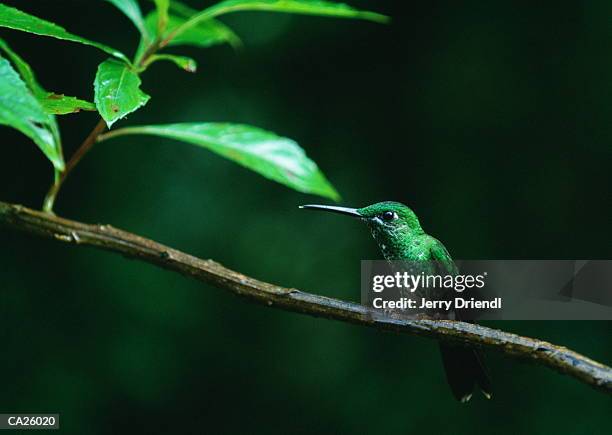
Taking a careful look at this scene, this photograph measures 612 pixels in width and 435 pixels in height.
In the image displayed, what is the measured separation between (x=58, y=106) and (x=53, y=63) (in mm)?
2472

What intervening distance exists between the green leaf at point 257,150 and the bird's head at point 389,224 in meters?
0.07

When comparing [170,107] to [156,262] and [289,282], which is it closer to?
[289,282]

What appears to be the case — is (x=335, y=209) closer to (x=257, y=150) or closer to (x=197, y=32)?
(x=257, y=150)

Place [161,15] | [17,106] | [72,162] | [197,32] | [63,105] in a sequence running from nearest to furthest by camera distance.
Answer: [17,106], [63,105], [72,162], [161,15], [197,32]

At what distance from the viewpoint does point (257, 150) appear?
1.21 m

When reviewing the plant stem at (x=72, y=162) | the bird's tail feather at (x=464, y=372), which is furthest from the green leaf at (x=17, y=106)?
the bird's tail feather at (x=464, y=372)

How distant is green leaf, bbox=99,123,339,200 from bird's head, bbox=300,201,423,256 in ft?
0.23

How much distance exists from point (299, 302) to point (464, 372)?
14.6 inches

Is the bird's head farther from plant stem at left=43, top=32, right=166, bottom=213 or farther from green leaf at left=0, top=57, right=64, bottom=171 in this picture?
green leaf at left=0, top=57, right=64, bottom=171

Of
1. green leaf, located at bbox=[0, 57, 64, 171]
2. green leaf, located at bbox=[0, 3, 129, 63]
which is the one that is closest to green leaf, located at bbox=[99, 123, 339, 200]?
green leaf, located at bbox=[0, 3, 129, 63]

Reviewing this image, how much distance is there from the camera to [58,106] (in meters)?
0.86

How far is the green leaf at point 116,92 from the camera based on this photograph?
85cm

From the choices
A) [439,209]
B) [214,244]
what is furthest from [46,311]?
[439,209]

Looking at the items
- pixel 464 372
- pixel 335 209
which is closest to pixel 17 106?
pixel 335 209
